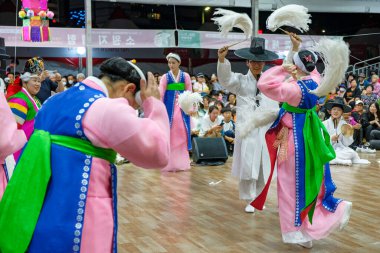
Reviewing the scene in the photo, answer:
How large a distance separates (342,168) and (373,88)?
522cm

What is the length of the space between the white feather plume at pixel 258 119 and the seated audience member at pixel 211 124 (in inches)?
173

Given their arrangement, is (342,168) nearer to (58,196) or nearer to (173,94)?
Answer: (173,94)

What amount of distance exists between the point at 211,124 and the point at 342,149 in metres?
2.13

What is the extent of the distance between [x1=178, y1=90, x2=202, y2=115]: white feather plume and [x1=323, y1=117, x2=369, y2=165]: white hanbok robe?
2.54 metres

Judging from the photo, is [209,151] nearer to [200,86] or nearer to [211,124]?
[211,124]

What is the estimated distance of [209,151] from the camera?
319 inches

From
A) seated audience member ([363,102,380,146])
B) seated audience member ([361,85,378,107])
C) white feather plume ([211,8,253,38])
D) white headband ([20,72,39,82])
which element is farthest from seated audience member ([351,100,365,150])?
white headband ([20,72,39,82])

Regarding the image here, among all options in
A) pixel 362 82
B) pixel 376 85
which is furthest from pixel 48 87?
pixel 362 82

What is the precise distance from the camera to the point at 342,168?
26.2 feet

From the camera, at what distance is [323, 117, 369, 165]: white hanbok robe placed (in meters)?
8.40

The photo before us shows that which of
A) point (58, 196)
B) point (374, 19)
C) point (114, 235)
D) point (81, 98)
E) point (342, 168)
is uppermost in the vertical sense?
point (374, 19)

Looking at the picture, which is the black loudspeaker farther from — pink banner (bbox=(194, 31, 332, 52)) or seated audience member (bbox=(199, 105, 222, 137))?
pink banner (bbox=(194, 31, 332, 52))

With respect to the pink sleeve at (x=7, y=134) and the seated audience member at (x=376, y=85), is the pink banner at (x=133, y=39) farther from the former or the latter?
the pink sleeve at (x=7, y=134)

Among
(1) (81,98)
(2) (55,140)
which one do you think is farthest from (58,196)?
(1) (81,98)
